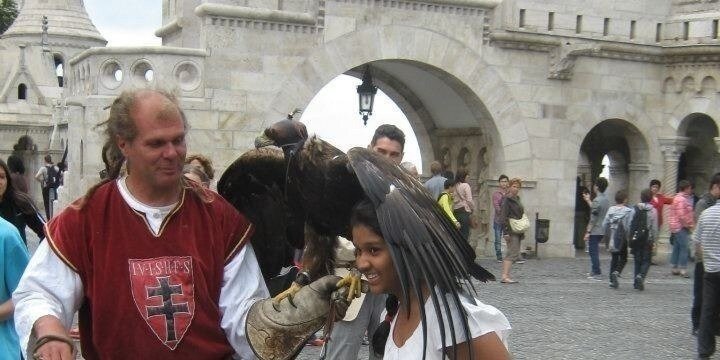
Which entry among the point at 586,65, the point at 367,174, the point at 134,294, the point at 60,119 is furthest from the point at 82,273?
the point at 60,119

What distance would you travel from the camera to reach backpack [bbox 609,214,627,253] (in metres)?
13.7

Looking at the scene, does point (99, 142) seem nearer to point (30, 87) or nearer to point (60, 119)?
point (60, 119)

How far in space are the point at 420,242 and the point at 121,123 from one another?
110 cm

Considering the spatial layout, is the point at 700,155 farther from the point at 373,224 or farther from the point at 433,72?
the point at 373,224

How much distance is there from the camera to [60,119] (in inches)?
1500

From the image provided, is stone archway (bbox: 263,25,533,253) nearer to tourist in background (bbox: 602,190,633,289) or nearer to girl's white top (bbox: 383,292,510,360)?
tourist in background (bbox: 602,190,633,289)

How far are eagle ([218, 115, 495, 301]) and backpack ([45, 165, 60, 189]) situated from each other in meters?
16.5

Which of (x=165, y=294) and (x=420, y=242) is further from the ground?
(x=420, y=242)

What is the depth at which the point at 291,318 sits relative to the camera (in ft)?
11.0

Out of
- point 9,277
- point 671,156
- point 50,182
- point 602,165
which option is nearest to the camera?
point 9,277

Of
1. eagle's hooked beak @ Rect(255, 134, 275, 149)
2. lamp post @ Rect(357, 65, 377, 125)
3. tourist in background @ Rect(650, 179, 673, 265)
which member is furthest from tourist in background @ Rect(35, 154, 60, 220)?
eagle's hooked beak @ Rect(255, 134, 275, 149)

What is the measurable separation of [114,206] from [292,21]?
38.6 feet

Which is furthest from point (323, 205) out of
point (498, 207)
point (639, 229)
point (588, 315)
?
point (498, 207)

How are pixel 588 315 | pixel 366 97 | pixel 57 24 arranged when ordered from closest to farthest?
pixel 588 315 < pixel 366 97 < pixel 57 24
